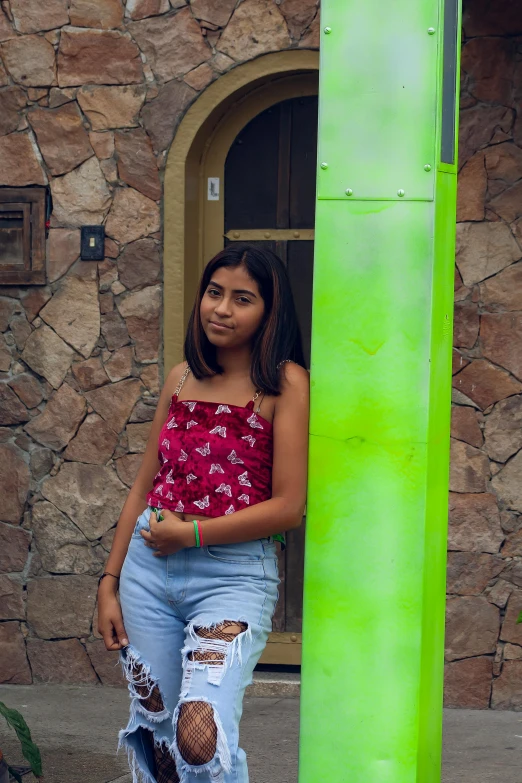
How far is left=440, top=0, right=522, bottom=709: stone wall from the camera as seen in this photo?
503 cm

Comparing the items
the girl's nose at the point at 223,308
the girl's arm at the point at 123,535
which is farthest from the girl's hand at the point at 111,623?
the girl's nose at the point at 223,308

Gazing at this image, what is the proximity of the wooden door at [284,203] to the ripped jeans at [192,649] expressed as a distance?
249cm

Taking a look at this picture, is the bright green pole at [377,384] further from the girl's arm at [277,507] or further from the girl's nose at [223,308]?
the girl's nose at [223,308]

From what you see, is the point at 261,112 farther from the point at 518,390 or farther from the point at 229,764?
the point at 229,764

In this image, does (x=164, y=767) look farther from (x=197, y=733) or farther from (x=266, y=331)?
(x=266, y=331)

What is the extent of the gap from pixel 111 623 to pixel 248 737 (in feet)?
6.43

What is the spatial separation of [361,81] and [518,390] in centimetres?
271

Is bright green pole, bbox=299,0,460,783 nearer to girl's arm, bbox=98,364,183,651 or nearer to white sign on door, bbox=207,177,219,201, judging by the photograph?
girl's arm, bbox=98,364,183,651

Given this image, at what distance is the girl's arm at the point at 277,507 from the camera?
2785mm

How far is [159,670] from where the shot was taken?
2.90m

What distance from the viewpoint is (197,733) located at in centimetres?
264

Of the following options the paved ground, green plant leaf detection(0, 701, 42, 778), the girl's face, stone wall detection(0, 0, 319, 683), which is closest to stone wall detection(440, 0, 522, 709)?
the paved ground

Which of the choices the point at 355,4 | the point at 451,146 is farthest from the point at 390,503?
the point at 355,4

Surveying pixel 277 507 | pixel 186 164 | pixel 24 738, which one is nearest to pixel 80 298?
pixel 186 164
